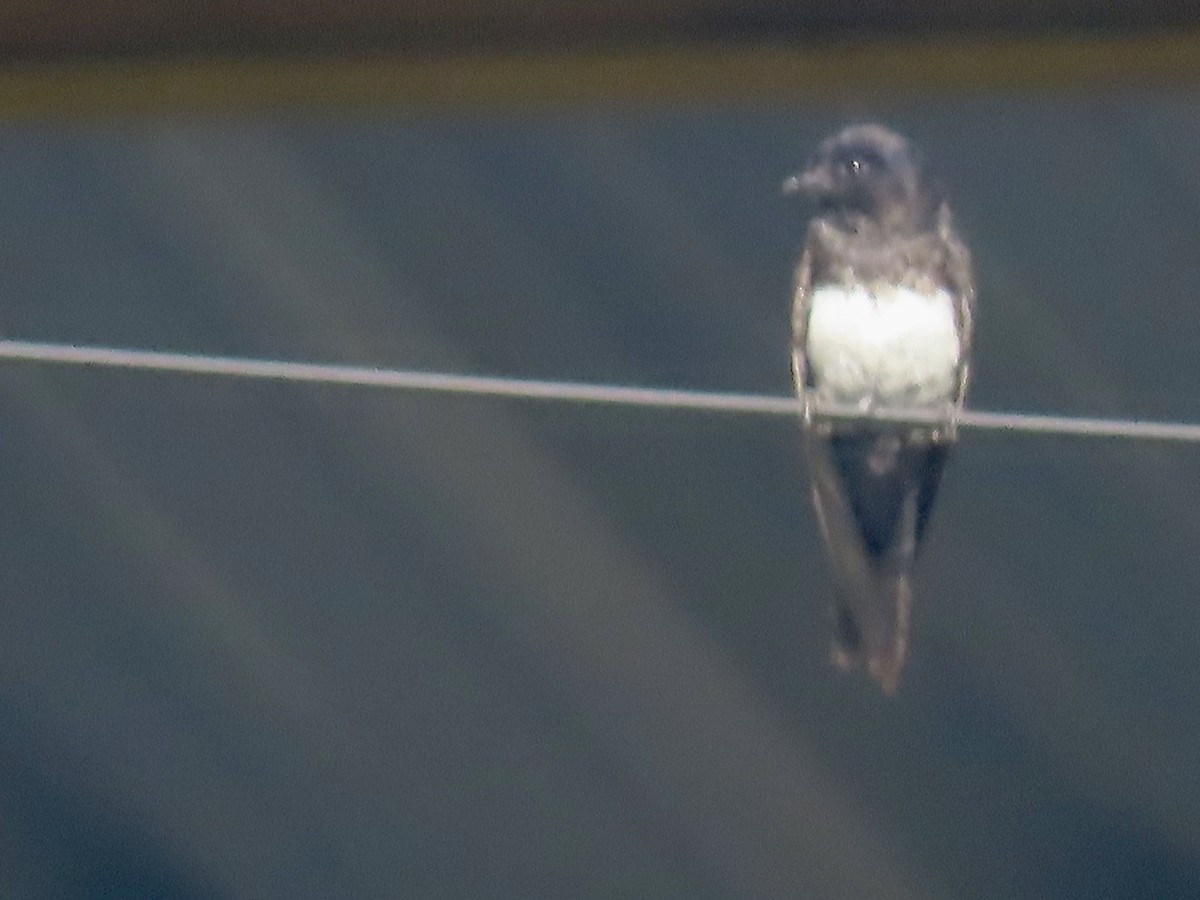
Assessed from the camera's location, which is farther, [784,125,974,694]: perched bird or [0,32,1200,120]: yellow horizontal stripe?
[784,125,974,694]: perched bird

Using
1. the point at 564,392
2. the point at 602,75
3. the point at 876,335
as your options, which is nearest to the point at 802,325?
the point at 876,335

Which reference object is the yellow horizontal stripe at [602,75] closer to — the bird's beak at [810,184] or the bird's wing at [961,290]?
the bird's beak at [810,184]

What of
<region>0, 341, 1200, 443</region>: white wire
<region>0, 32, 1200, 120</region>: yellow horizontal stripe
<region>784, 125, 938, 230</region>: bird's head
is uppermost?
<region>0, 32, 1200, 120</region>: yellow horizontal stripe

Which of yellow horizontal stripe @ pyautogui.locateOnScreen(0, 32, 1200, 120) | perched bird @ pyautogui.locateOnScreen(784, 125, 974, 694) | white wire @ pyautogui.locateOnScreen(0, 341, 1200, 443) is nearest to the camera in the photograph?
white wire @ pyautogui.locateOnScreen(0, 341, 1200, 443)

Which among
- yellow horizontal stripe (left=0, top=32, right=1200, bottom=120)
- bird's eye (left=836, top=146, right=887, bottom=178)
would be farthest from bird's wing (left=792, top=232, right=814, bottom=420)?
yellow horizontal stripe (left=0, top=32, right=1200, bottom=120)

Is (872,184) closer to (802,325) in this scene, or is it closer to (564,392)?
(802,325)

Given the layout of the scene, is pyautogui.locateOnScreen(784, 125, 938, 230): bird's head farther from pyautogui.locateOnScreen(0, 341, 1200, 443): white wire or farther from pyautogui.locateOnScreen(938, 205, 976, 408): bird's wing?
pyautogui.locateOnScreen(0, 341, 1200, 443): white wire
